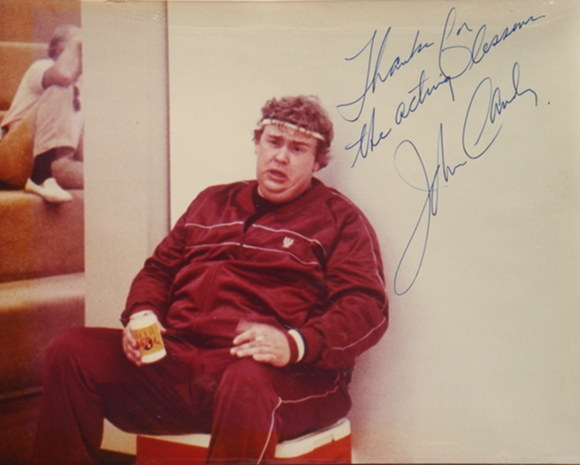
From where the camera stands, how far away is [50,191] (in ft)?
3.47

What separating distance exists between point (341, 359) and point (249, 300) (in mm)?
185

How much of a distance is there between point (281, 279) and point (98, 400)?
0.37 metres

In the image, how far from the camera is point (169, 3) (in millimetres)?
1047

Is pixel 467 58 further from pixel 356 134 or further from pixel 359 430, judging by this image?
pixel 359 430

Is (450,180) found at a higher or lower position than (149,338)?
higher

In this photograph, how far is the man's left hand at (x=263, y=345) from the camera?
94cm

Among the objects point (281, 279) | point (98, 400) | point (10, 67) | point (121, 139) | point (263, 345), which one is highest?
point (10, 67)

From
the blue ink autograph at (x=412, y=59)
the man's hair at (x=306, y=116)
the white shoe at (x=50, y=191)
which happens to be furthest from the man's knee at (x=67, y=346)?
the blue ink autograph at (x=412, y=59)

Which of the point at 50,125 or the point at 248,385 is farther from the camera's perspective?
the point at 50,125

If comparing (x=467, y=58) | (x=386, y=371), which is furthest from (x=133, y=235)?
(x=467, y=58)

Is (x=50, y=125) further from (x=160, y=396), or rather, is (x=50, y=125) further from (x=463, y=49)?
(x=463, y=49)
